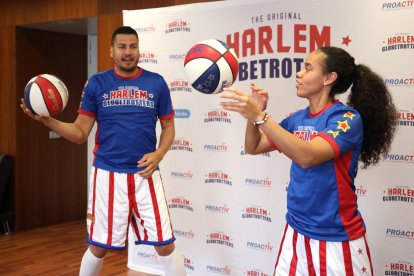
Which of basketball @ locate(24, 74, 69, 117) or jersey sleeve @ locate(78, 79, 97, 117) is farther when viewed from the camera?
jersey sleeve @ locate(78, 79, 97, 117)

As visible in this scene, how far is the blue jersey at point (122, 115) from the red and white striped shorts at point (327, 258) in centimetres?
123

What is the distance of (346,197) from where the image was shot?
1839 mm

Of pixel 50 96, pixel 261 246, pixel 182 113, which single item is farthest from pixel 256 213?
pixel 50 96

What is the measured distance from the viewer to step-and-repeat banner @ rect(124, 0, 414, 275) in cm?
286

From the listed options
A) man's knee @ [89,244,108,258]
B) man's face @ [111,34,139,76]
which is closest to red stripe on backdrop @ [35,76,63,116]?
man's face @ [111,34,139,76]

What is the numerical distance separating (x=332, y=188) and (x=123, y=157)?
54.0 inches

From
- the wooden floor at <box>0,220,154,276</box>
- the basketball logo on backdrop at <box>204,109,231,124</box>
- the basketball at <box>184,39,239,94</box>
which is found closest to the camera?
the basketball at <box>184,39,239,94</box>

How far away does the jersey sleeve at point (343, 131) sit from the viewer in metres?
1.74

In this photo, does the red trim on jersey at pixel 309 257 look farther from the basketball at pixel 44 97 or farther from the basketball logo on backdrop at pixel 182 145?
the basketball logo on backdrop at pixel 182 145

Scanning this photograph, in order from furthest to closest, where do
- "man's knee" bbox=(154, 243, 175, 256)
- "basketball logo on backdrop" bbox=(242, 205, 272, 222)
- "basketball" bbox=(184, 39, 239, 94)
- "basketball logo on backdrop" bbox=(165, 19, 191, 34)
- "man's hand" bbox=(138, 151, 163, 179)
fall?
"basketball logo on backdrop" bbox=(165, 19, 191, 34) → "basketball logo on backdrop" bbox=(242, 205, 272, 222) → "man's knee" bbox=(154, 243, 175, 256) → "man's hand" bbox=(138, 151, 163, 179) → "basketball" bbox=(184, 39, 239, 94)

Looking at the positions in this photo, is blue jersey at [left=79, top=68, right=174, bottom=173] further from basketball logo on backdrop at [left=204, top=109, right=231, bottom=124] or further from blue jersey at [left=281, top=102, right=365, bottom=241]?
blue jersey at [left=281, top=102, right=365, bottom=241]

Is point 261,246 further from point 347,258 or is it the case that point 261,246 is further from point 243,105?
point 243,105

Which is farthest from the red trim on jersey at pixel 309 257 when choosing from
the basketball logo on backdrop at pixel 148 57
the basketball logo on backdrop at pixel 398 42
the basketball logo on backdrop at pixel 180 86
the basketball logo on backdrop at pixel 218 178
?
the basketball logo on backdrop at pixel 148 57

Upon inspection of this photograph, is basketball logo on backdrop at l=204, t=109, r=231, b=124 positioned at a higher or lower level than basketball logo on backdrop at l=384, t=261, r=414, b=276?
higher
